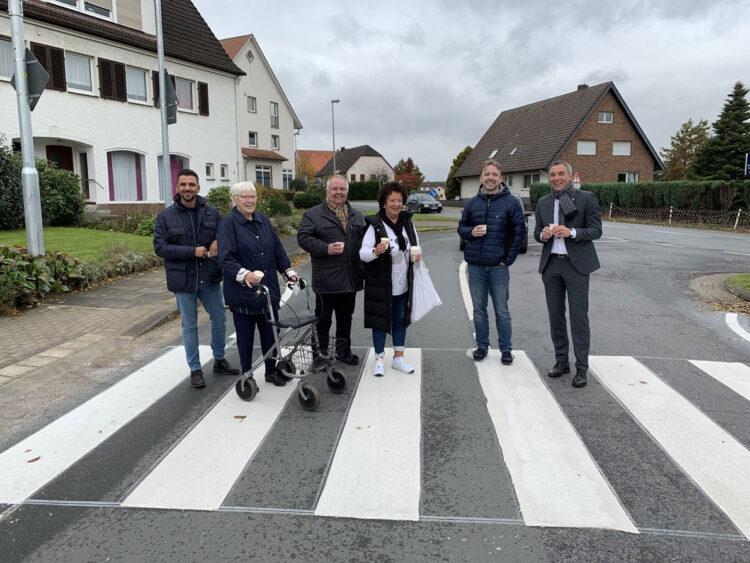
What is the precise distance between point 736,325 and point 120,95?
76.4 ft

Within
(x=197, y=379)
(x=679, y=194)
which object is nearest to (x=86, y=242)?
(x=197, y=379)

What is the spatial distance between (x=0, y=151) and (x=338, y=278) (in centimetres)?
1294

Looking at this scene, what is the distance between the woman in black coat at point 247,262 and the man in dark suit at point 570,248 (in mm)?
2371

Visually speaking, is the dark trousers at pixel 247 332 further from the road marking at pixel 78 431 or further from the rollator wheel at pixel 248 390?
the road marking at pixel 78 431

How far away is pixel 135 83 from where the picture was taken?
24.6 meters

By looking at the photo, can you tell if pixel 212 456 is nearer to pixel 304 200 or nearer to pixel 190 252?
pixel 190 252

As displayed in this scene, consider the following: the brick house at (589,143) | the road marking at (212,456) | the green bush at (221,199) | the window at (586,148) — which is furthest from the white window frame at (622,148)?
Result: the road marking at (212,456)

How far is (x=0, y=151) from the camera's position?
14336mm

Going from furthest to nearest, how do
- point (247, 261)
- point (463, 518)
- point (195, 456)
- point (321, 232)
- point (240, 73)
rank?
point (240, 73)
point (321, 232)
point (247, 261)
point (195, 456)
point (463, 518)

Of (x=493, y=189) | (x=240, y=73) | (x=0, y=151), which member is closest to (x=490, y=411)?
(x=493, y=189)

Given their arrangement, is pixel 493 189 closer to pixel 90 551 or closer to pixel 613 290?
pixel 90 551

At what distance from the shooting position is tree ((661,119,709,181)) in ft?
200

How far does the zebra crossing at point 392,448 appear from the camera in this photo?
332cm

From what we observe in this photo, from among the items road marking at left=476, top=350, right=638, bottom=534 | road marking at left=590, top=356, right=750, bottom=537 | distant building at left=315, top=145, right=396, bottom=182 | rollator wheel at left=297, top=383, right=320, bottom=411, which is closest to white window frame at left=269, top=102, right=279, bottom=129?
distant building at left=315, top=145, right=396, bottom=182
